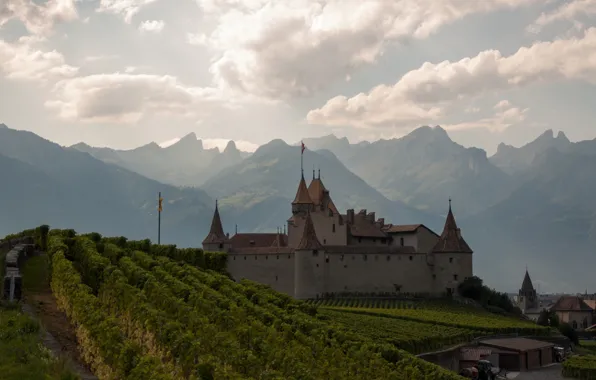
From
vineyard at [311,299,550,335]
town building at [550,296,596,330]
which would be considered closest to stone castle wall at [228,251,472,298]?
vineyard at [311,299,550,335]

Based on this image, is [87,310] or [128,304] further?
[128,304]

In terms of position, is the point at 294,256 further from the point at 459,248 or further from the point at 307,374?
the point at 307,374

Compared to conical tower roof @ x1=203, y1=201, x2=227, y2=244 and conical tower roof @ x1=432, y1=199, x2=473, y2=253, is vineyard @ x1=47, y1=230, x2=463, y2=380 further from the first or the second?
conical tower roof @ x1=203, y1=201, x2=227, y2=244

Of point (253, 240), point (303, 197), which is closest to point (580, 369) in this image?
point (303, 197)

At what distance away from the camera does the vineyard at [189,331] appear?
23188mm

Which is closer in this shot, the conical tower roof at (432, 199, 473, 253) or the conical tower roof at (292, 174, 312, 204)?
the conical tower roof at (432, 199, 473, 253)

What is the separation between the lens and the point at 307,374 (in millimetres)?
26438

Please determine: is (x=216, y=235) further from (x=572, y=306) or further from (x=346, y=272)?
(x=572, y=306)

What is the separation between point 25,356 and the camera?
2056cm

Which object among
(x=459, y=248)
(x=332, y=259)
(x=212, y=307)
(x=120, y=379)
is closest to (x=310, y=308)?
(x=212, y=307)

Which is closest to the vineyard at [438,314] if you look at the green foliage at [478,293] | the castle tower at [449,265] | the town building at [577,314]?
the green foliage at [478,293]

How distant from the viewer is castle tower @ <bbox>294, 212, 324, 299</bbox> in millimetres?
90625

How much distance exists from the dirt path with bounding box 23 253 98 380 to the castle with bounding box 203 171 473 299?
50974 millimetres

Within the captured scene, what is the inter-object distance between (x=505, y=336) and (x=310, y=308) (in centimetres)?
3180
